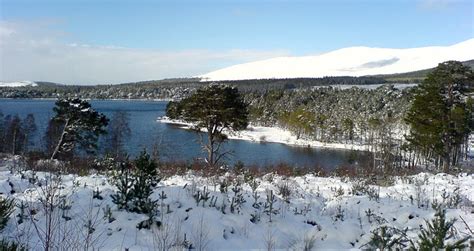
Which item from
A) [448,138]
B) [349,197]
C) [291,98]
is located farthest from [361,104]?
[349,197]

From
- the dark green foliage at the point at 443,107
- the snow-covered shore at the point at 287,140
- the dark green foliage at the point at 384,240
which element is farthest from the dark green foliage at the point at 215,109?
the snow-covered shore at the point at 287,140

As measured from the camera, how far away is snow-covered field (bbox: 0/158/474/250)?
20.3 ft

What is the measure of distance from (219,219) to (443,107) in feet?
118

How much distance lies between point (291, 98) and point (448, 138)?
109 metres

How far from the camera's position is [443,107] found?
37219 millimetres

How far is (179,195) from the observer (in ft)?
25.8

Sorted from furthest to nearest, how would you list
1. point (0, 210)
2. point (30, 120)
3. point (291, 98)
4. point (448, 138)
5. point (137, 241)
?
point (291, 98) < point (30, 120) < point (448, 138) < point (137, 241) < point (0, 210)

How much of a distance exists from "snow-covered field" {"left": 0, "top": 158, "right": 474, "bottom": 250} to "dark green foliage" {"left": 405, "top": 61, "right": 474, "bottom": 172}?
1203 inches

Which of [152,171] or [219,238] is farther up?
[152,171]

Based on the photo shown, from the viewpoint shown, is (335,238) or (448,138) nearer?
(335,238)

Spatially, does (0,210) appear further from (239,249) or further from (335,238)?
(335,238)

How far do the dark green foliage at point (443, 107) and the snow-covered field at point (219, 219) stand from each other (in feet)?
A: 100

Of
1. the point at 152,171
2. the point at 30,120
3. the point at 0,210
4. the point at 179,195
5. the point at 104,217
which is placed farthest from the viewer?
the point at 30,120

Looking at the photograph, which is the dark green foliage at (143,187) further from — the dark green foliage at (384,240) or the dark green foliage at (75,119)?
the dark green foliage at (75,119)
